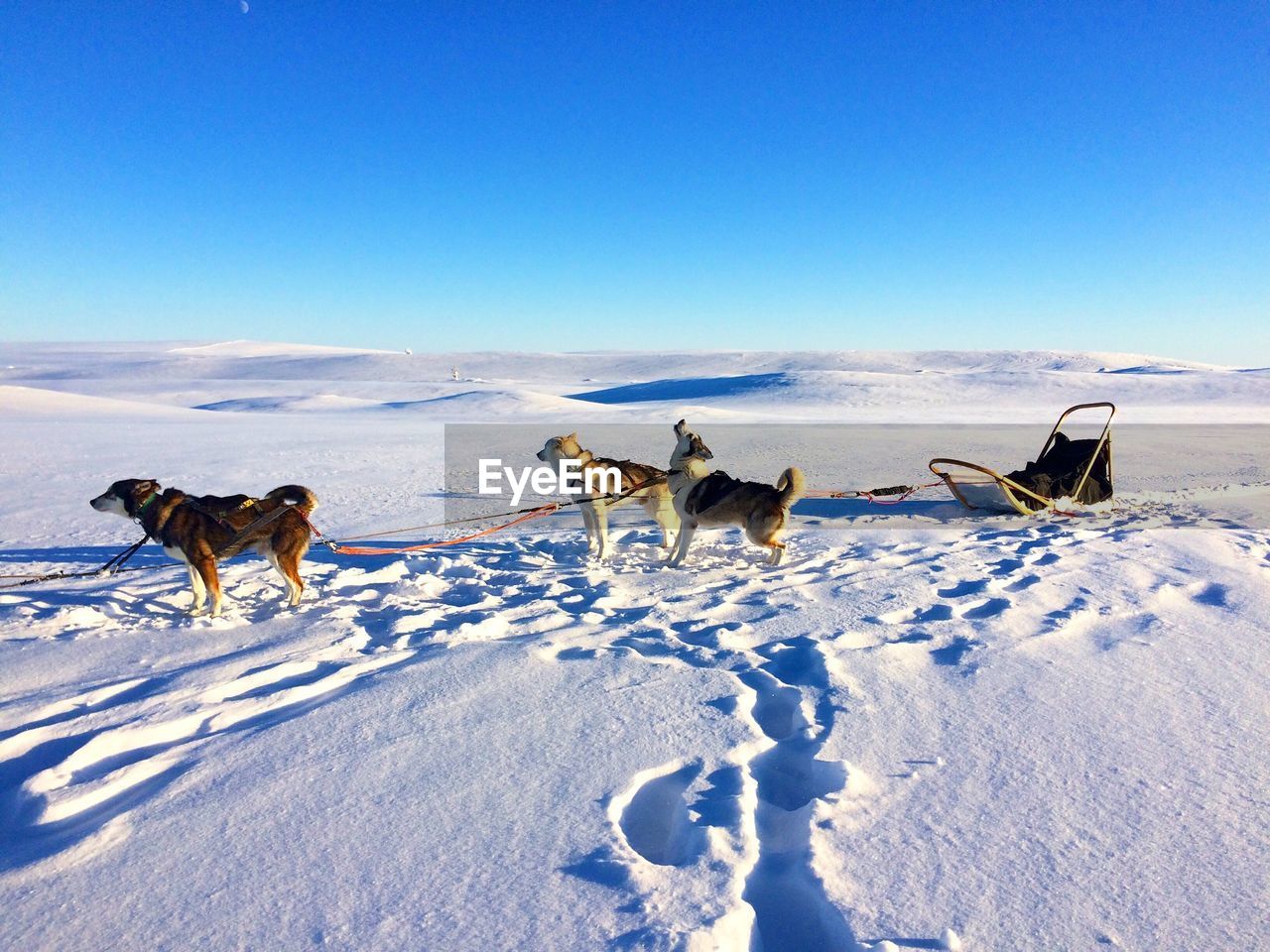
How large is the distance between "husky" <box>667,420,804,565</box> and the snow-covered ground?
1.06 feet

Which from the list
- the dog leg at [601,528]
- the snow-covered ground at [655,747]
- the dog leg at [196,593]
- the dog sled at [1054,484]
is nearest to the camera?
the snow-covered ground at [655,747]

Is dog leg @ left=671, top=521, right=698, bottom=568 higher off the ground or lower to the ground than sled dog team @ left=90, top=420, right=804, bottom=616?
lower

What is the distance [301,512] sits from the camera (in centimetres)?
541

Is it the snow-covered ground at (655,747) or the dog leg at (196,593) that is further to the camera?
the dog leg at (196,593)

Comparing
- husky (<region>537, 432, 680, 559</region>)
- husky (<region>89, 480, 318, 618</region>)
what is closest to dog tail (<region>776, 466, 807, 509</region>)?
husky (<region>537, 432, 680, 559</region>)

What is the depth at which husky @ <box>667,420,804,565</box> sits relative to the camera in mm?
6203

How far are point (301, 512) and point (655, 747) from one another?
133 inches

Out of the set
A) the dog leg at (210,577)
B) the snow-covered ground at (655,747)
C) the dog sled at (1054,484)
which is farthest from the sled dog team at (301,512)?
the dog sled at (1054,484)

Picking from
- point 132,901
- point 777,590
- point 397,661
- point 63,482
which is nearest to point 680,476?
point 777,590

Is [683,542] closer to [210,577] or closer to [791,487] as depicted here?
[791,487]

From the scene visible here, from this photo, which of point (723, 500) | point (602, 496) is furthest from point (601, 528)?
point (723, 500)

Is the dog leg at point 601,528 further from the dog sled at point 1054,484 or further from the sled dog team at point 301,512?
the dog sled at point 1054,484

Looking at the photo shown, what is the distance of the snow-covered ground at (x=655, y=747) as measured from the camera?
2.29 m

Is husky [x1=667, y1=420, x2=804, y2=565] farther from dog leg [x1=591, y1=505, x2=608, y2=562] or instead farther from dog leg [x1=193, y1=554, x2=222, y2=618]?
dog leg [x1=193, y1=554, x2=222, y2=618]
